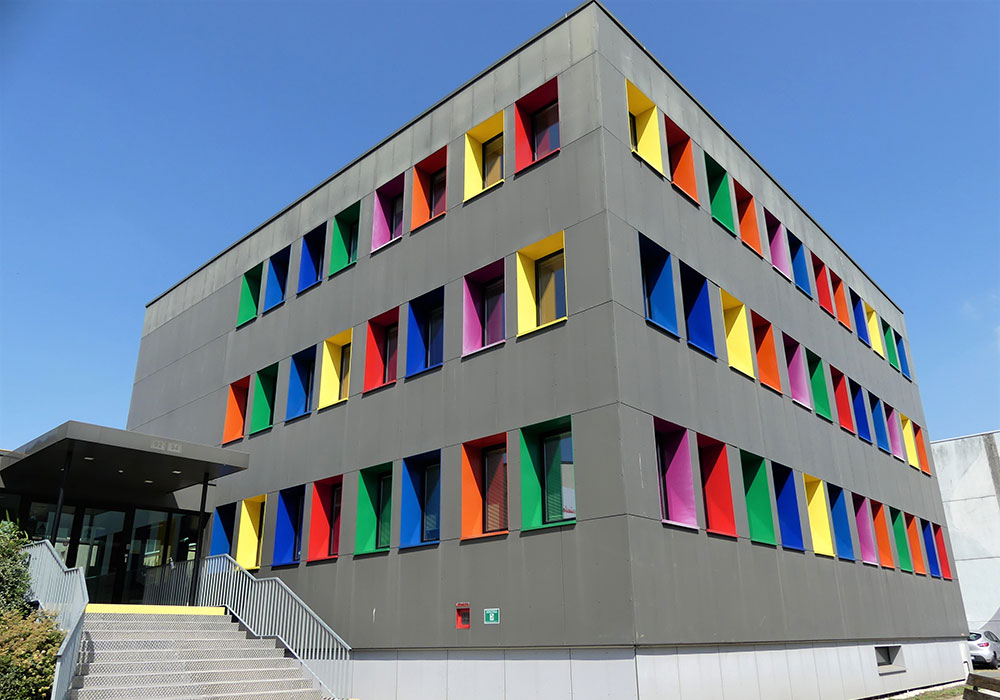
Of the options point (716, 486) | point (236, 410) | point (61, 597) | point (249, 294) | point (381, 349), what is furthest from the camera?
point (249, 294)

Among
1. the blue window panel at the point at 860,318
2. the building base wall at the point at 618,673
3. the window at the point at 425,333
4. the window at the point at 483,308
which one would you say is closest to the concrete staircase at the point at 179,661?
the building base wall at the point at 618,673

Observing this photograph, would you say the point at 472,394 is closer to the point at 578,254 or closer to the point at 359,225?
the point at 578,254

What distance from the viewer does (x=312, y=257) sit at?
21000mm

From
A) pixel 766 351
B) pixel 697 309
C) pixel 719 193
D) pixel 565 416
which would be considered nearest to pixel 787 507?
pixel 766 351

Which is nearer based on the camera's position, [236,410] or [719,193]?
[719,193]

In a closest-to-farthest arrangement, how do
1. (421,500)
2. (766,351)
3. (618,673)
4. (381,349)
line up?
(618,673) → (421,500) → (381,349) → (766,351)

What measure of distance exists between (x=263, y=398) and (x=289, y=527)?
390 cm

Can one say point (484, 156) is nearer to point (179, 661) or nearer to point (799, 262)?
point (799, 262)

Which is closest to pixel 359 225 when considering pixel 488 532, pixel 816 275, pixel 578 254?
pixel 578 254

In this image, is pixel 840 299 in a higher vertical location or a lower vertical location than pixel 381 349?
higher

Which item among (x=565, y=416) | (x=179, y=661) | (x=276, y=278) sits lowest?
(x=179, y=661)

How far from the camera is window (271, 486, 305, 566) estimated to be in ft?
59.9

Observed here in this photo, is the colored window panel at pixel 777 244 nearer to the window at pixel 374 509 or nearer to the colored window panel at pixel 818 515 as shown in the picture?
the colored window panel at pixel 818 515

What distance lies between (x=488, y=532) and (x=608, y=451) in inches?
120
